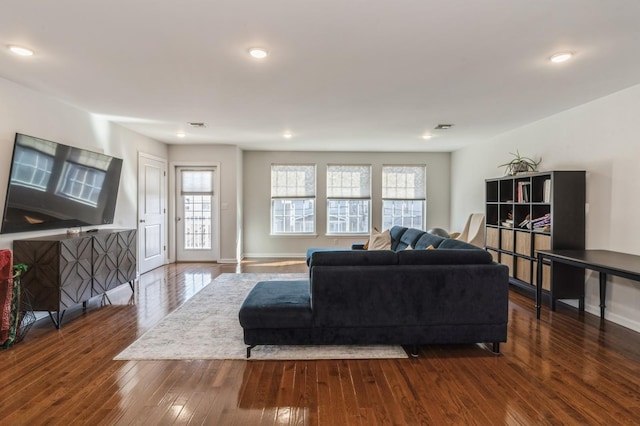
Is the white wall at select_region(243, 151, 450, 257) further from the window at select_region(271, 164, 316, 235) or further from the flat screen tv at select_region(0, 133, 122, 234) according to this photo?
the flat screen tv at select_region(0, 133, 122, 234)

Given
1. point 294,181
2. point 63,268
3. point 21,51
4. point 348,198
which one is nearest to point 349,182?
point 348,198

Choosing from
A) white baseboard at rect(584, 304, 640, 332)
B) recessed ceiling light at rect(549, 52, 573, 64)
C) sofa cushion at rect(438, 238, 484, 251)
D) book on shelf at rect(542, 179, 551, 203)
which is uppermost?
recessed ceiling light at rect(549, 52, 573, 64)

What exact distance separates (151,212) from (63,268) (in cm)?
297

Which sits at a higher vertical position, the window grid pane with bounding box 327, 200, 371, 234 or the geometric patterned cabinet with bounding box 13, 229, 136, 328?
the window grid pane with bounding box 327, 200, 371, 234

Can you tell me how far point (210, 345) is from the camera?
9.57 ft

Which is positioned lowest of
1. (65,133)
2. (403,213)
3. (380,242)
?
(380,242)

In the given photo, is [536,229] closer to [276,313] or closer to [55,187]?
[276,313]

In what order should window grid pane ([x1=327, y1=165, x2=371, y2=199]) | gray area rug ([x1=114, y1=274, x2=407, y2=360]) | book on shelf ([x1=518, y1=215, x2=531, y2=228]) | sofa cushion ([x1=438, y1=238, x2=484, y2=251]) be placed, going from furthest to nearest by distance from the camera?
window grid pane ([x1=327, y1=165, x2=371, y2=199]) → book on shelf ([x1=518, y1=215, x2=531, y2=228]) → sofa cushion ([x1=438, y1=238, x2=484, y2=251]) → gray area rug ([x1=114, y1=274, x2=407, y2=360])

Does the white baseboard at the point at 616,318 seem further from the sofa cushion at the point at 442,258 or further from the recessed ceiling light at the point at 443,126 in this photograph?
the recessed ceiling light at the point at 443,126

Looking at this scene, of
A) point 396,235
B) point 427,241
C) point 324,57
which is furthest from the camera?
point 396,235

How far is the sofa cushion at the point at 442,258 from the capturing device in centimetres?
277

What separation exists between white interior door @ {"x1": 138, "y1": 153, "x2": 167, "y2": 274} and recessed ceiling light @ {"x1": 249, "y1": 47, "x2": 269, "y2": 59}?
13.3 feet

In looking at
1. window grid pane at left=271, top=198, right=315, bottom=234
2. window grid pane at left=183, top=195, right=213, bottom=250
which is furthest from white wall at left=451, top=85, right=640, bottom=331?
window grid pane at left=183, top=195, right=213, bottom=250

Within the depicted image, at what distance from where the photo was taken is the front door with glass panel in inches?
275
